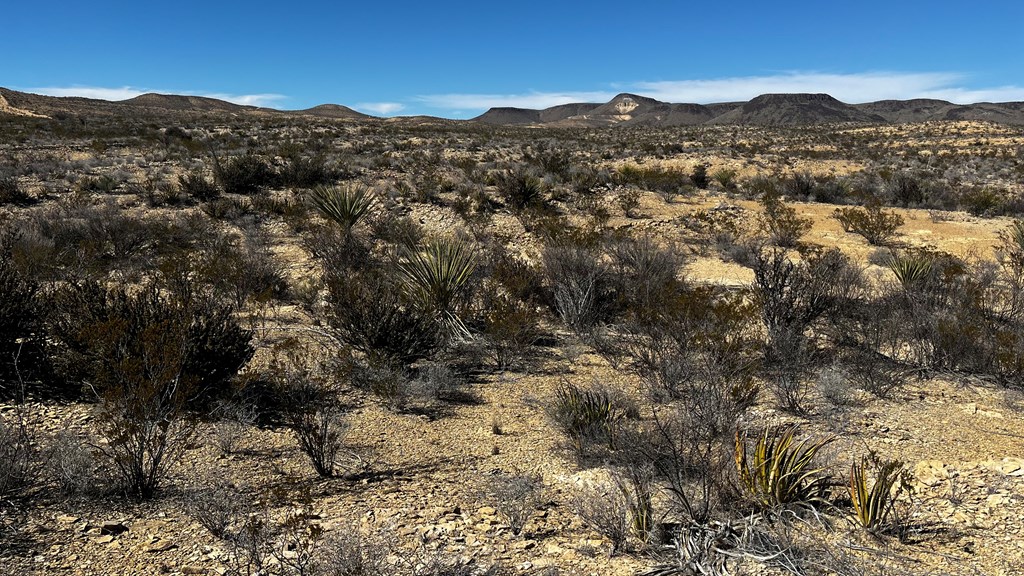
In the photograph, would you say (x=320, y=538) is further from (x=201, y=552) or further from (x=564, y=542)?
(x=564, y=542)

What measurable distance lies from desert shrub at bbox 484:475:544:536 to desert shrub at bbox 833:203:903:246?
11.0 m

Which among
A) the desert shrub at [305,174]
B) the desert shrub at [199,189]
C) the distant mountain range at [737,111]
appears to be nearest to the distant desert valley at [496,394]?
the desert shrub at [199,189]

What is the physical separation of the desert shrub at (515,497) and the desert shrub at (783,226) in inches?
381

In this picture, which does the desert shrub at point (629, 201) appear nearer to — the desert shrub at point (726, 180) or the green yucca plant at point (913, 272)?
the desert shrub at point (726, 180)

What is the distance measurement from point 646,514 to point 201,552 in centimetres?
248

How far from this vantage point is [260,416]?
16.1ft

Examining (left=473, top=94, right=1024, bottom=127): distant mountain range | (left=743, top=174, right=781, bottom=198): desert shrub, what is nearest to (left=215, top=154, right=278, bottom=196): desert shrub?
(left=743, top=174, right=781, bottom=198): desert shrub

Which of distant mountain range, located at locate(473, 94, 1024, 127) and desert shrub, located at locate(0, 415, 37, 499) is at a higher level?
distant mountain range, located at locate(473, 94, 1024, 127)

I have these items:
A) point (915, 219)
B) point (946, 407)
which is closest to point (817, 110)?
point (915, 219)

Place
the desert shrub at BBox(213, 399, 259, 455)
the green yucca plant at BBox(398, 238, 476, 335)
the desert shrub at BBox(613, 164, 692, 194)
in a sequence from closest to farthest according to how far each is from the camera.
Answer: the desert shrub at BBox(213, 399, 259, 455)
the green yucca plant at BBox(398, 238, 476, 335)
the desert shrub at BBox(613, 164, 692, 194)

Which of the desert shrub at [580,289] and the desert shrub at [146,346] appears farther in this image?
the desert shrub at [580,289]

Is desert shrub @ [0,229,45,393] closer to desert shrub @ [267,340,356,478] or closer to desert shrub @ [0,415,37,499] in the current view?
desert shrub @ [0,415,37,499]

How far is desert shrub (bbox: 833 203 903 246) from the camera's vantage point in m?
11.8

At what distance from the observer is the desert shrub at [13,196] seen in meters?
12.3
